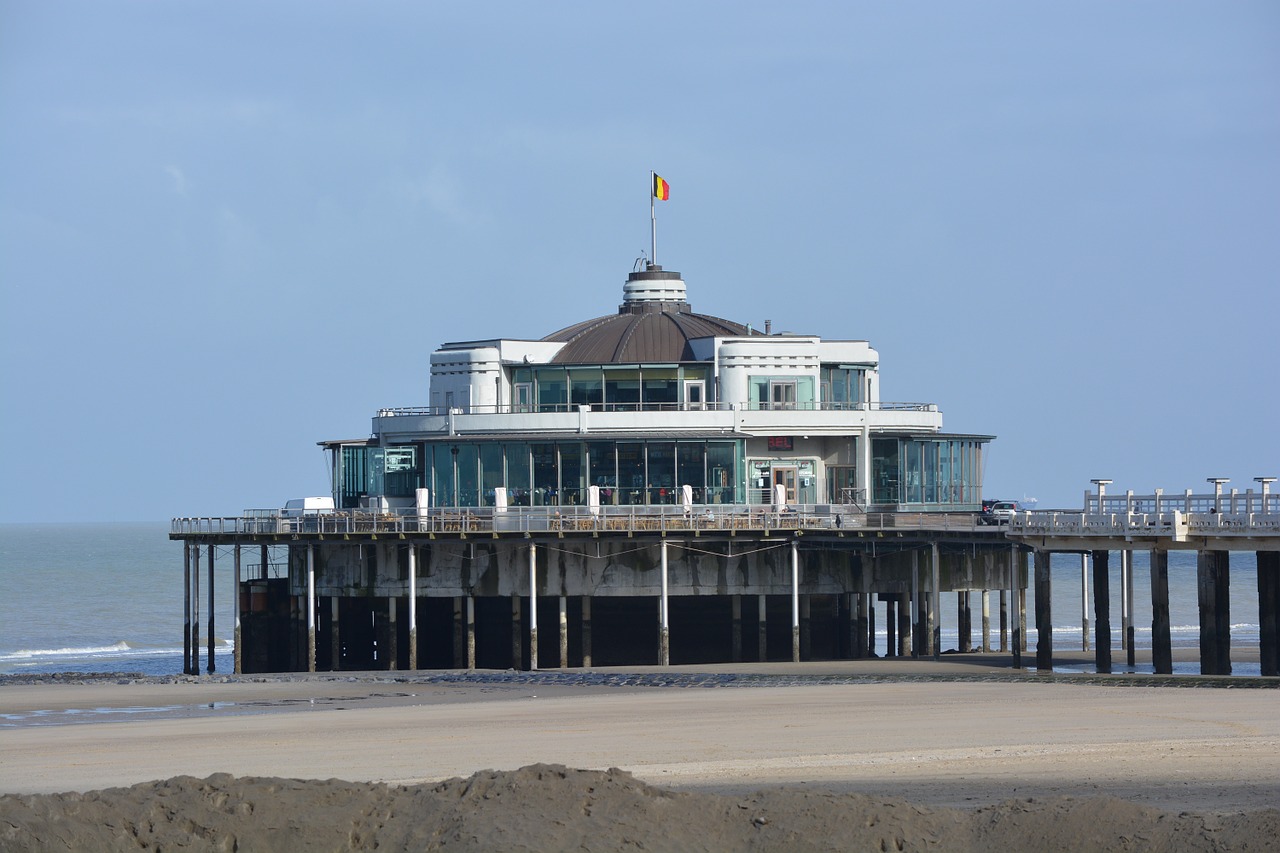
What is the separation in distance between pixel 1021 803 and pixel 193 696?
27067 millimetres

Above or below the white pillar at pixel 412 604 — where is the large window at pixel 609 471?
above

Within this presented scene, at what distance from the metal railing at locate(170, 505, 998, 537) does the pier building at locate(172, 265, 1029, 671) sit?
8cm

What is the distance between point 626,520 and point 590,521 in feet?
3.42

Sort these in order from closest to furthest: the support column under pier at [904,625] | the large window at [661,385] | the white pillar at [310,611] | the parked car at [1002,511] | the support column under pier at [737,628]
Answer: the parked car at [1002,511] → the white pillar at [310,611] → the support column under pier at [737,628] → the support column under pier at [904,625] → the large window at [661,385]

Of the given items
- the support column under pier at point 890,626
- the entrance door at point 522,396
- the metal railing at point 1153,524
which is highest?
the entrance door at point 522,396

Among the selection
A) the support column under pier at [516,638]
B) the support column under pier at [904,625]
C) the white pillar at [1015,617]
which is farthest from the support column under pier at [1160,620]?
the support column under pier at [516,638]

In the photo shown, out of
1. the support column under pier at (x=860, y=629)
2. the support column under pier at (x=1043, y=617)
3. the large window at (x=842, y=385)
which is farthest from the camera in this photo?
the large window at (x=842, y=385)

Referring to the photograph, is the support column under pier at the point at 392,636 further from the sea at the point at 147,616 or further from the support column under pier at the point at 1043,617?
the support column under pier at the point at 1043,617

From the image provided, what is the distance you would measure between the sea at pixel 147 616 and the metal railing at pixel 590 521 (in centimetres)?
646

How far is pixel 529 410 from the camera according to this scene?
199ft

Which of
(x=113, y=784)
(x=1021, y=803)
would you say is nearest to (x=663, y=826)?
(x=1021, y=803)

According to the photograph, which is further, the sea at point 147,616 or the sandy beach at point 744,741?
the sea at point 147,616

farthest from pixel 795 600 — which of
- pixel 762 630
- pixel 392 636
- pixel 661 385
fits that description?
pixel 392 636

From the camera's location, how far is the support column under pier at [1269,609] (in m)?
43.4
